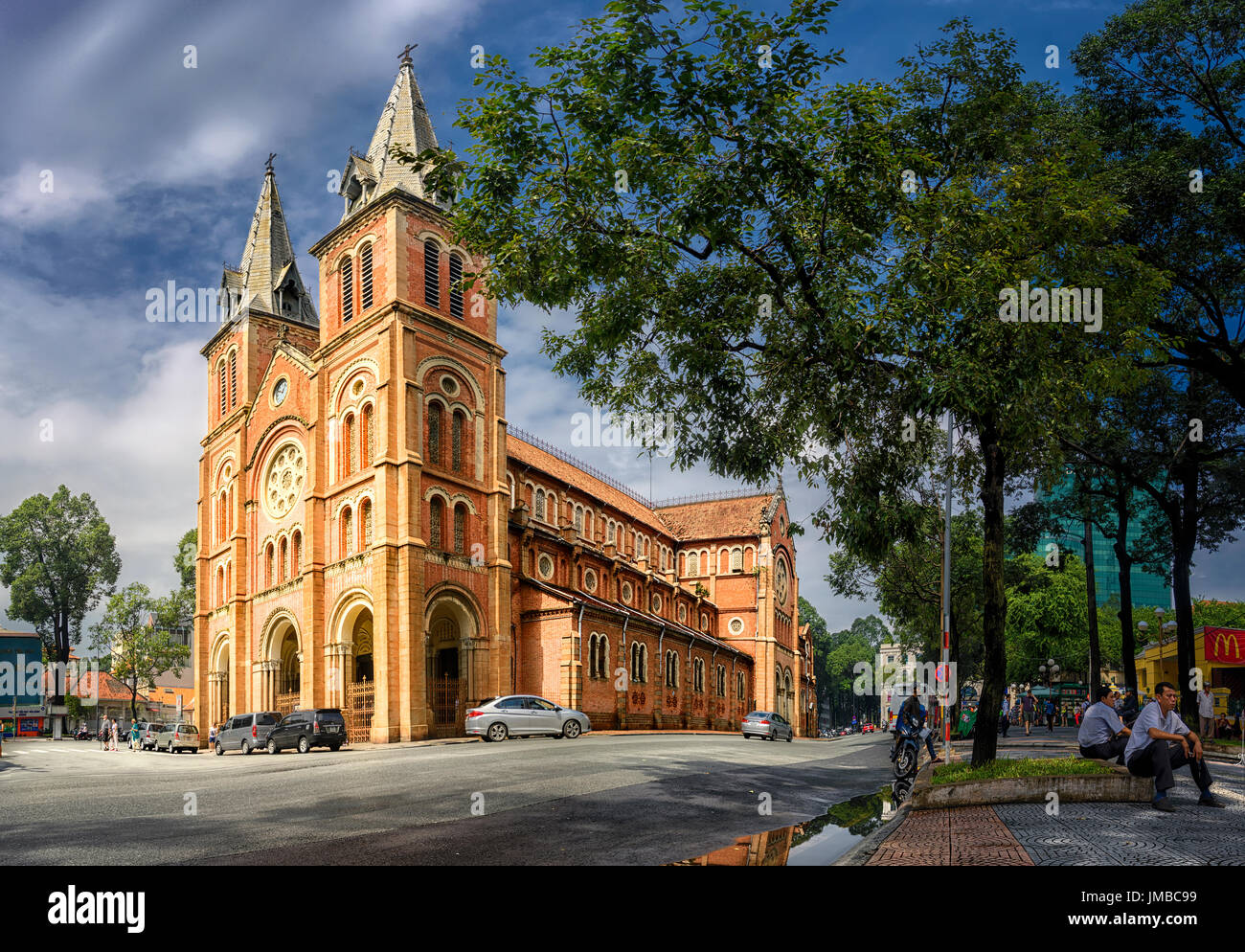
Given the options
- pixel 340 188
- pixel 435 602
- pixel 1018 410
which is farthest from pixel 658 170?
pixel 340 188

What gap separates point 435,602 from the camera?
120 feet

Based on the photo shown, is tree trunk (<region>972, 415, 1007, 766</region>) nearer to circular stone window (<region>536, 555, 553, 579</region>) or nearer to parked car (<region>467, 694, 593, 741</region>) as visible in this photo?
parked car (<region>467, 694, 593, 741</region>)

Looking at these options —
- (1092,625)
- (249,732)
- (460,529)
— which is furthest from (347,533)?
(1092,625)

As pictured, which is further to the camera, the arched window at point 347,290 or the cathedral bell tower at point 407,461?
the arched window at point 347,290

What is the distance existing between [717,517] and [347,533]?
1614 inches

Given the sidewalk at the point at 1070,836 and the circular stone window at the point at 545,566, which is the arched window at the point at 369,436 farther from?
the sidewalk at the point at 1070,836

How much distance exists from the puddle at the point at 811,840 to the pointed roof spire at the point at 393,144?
1297 inches

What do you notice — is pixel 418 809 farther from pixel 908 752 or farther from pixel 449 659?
pixel 449 659

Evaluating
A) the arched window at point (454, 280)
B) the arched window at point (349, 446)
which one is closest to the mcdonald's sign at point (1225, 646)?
the arched window at point (454, 280)

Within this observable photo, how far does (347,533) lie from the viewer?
38625 mm

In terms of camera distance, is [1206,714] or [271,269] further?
[271,269]

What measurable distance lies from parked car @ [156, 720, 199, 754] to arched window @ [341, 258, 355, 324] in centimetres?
2017

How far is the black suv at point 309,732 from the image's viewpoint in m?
30.8

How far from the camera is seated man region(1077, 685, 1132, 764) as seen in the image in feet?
43.4
